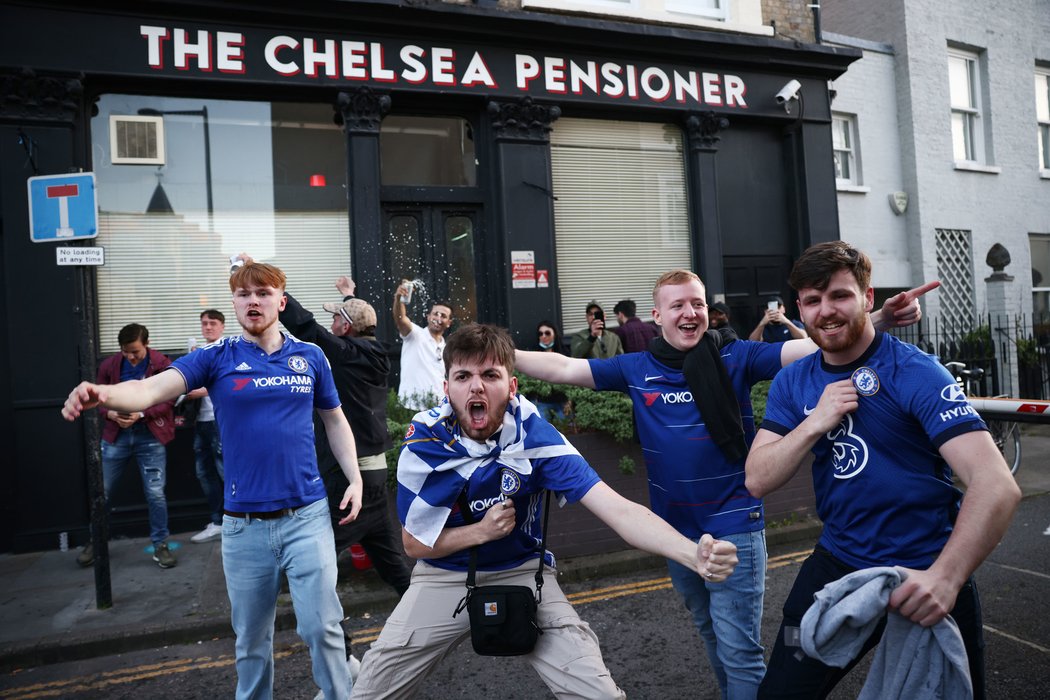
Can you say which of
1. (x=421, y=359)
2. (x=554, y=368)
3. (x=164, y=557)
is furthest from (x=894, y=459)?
(x=164, y=557)

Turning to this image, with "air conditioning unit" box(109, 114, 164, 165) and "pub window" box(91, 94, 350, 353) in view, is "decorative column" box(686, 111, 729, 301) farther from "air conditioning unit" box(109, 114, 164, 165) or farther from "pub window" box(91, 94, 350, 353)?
"air conditioning unit" box(109, 114, 164, 165)

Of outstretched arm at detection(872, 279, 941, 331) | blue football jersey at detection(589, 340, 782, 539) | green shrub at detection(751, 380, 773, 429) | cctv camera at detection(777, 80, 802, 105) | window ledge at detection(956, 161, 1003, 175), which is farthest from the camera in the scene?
window ledge at detection(956, 161, 1003, 175)

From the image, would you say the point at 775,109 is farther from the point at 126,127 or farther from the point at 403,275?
the point at 126,127

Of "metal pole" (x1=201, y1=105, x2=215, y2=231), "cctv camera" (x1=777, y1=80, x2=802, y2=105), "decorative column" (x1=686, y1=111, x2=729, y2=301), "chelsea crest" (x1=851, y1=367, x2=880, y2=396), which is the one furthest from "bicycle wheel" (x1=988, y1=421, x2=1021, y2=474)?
"metal pole" (x1=201, y1=105, x2=215, y2=231)

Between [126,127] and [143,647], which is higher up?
[126,127]

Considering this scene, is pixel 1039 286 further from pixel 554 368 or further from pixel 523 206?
pixel 554 368

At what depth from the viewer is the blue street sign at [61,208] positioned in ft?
18.8

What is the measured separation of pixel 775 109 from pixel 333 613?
1093 cm

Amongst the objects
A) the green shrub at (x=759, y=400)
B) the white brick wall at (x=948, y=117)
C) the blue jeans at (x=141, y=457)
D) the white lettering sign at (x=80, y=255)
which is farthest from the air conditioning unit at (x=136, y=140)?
the white brick wall at (x=948, y=117)

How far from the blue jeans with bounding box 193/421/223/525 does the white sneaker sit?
222mm

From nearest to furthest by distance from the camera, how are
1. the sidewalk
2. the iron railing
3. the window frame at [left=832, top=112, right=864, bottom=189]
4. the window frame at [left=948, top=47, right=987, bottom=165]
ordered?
the sidewalk < the iron railing < the window frame at [left=832, top=112, right=864, bottom=189] < the window frame at [left=948, top=47, right=987, bottom=165]

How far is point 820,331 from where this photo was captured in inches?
98.9

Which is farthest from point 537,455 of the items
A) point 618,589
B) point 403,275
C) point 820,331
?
point 403,275

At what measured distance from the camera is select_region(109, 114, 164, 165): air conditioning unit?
8.55 metres
